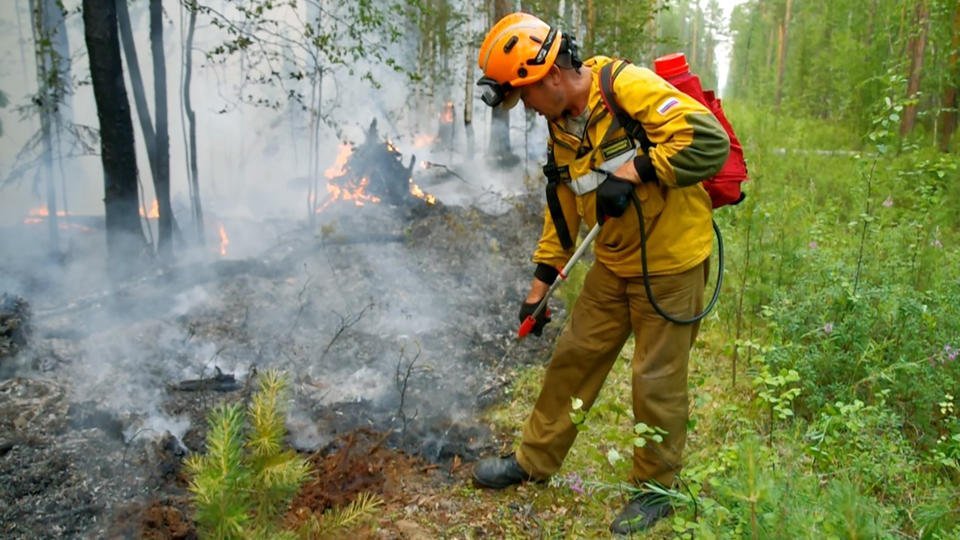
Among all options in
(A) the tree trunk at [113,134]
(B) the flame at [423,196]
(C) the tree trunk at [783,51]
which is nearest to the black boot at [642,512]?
(A) the tree trunk at [113,134]

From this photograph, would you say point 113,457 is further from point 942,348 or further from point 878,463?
point 942,348

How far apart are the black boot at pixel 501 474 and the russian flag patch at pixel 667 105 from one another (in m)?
1.93

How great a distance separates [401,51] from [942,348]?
1526 centimetres

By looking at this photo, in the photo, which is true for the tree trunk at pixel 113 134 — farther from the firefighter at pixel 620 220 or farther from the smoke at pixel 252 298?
the firefighter at pixel 620 220

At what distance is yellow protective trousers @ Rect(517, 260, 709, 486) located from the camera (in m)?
2.85

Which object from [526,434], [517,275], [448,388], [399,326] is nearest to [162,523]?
[526,434]

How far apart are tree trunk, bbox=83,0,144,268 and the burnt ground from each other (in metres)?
0.45

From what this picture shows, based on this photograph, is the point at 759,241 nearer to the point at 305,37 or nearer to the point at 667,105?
the point at 667,105

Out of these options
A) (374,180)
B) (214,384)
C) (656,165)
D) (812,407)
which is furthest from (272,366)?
(374,180)

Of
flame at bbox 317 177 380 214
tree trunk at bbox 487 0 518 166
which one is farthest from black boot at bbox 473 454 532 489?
tree trunk at bbox 487 0 518 166

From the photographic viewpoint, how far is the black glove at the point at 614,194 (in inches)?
100

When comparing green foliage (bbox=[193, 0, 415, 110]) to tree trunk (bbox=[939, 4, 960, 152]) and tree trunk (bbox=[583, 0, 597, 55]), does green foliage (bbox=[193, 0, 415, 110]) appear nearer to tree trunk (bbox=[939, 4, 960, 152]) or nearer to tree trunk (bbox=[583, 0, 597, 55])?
tree trunk (bbox=[583, 0, 597, 55])

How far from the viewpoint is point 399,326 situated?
567 cm

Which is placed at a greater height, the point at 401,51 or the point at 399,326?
the point at 401,51
